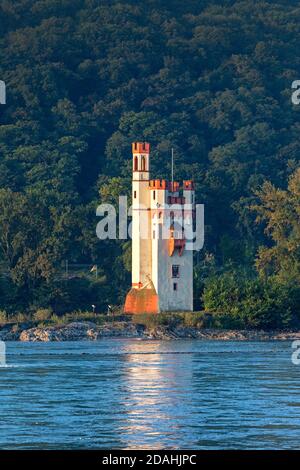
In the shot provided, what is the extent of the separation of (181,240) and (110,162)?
1965 inches

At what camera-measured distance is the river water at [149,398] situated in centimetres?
5062

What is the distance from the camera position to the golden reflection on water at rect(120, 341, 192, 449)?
51625 mm

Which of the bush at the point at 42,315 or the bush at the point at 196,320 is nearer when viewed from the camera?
the bush at the point at 196,320

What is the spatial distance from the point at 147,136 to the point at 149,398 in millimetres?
93961

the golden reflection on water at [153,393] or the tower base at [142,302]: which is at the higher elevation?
the tower base at [142,302]

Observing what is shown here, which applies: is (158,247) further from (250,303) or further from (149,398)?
(149,398)

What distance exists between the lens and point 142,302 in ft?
332

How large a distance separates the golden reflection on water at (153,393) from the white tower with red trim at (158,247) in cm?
1348

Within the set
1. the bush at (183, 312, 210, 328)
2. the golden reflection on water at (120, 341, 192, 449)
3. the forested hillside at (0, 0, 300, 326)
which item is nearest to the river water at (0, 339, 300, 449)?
the golden reflection on water at (120, 341, 192, 449)

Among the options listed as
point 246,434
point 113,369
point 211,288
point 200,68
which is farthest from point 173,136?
point 246,434
